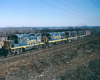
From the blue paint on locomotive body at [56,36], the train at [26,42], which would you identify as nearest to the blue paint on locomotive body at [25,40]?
the train at [26,42]

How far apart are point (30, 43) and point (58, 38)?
346 inches

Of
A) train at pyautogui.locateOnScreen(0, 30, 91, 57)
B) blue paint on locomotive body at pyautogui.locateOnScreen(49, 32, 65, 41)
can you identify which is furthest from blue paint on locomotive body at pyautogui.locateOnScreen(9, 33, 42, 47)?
blue paint on locomotive body at pyautogui.locateOnScreen(49, 32, 65, 41)

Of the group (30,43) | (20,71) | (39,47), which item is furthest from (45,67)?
(39,47)

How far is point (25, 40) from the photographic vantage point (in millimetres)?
15273

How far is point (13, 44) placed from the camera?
44.6 ft

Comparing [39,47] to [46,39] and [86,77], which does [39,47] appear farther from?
[86,77]

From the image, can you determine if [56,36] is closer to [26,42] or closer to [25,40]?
[26,42]

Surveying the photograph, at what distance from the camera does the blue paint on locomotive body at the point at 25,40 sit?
1399cm

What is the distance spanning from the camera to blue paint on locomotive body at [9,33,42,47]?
1399cm

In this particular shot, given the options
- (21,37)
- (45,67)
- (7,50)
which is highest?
(21,37)

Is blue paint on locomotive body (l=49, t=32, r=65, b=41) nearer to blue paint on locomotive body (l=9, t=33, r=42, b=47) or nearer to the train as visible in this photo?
the train

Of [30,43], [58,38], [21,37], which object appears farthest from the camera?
[58,38]

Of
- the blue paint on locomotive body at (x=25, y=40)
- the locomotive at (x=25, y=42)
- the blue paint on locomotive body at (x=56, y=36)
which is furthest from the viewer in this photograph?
the blue paint on locomotive body at (x=56, y=36)

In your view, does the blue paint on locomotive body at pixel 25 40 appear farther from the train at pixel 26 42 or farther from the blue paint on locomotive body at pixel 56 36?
the blue paint on locomotive body at pixel 56 36
